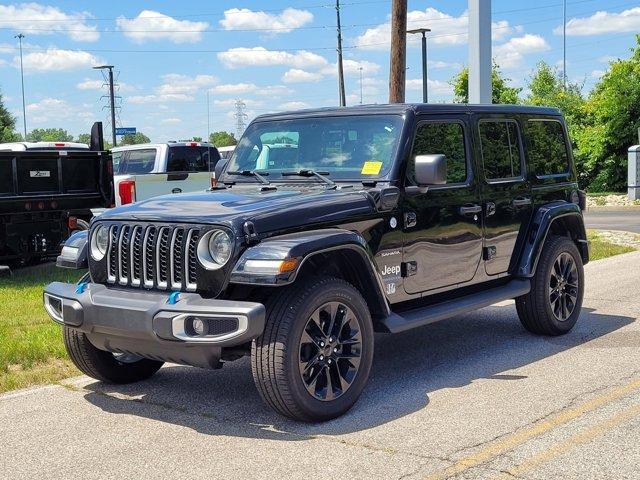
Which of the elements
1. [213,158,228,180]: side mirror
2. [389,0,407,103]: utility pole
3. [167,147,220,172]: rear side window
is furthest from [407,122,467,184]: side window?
[167,147,220,172]: rear side window

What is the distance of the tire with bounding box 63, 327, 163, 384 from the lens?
6012mm

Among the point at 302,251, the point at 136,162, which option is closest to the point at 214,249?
the point at 302,251

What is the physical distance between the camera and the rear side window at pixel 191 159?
16.7 metres

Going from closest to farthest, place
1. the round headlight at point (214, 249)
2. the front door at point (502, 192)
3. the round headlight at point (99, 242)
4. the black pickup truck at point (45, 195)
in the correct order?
the round headlight at point (214, 249) → the round headlight at point (99, 242) → the front door at point (502, 192) → the black pickup truck at point (45, 195)

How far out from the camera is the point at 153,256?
536 cm

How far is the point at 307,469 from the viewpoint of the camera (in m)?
4.50

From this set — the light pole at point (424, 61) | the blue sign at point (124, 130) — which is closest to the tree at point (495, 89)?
the light pole at point (424, 61)

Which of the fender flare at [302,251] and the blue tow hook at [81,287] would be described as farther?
the blue tow hook at [81,287]

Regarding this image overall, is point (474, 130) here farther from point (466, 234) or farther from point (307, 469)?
point (307, 469)

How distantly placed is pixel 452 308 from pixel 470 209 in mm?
828

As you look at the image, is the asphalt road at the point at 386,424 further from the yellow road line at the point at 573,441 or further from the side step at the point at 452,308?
the side step at the point at 452,308

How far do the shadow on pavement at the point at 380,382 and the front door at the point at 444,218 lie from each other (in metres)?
0.69

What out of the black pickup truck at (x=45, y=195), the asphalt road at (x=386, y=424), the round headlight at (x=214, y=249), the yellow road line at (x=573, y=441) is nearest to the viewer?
the yellow road line at (x=573, y=441)

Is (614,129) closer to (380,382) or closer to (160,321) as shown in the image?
(380,382)
